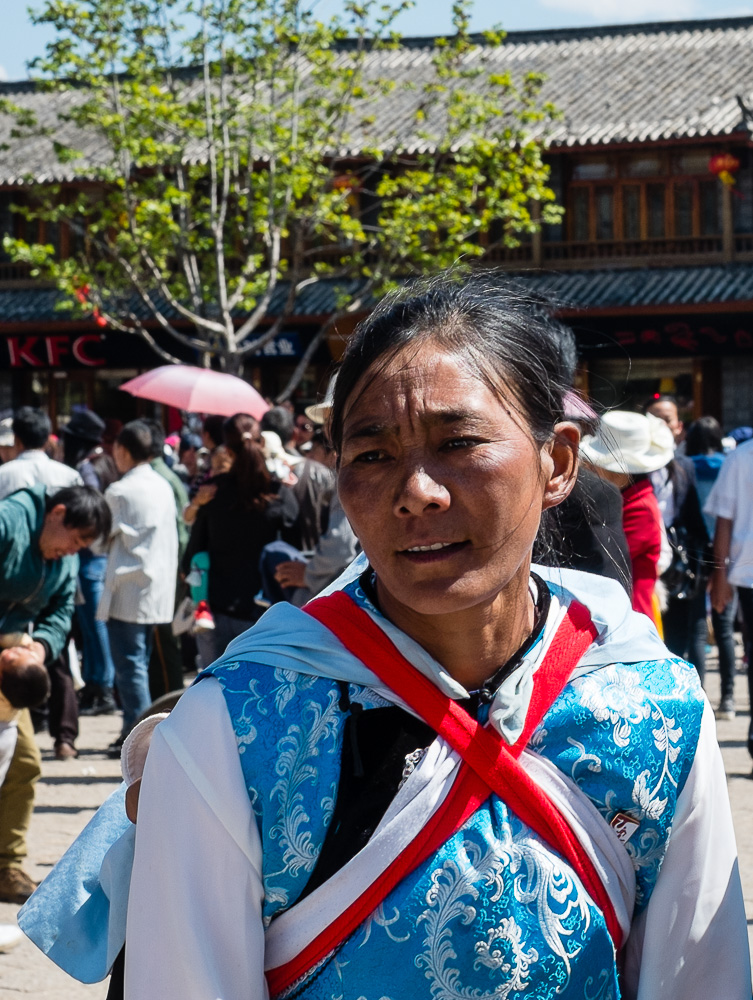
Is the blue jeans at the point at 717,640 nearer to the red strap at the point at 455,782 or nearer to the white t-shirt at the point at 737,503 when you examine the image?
the white t-shirt at the point at 737,503

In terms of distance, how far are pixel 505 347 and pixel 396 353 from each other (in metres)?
0.14

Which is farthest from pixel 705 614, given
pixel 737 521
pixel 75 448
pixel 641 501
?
pixel 75 448

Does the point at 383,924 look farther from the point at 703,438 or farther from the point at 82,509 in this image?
the point at 703,438

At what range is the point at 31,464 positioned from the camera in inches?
308

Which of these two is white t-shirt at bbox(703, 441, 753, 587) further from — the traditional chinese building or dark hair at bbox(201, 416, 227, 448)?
the traditional chinese building

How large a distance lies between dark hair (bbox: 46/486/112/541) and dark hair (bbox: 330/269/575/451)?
372cm

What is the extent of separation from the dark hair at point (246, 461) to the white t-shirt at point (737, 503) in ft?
6.96

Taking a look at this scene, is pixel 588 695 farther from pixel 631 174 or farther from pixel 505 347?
pixel 631 174

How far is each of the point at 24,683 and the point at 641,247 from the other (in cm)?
1870

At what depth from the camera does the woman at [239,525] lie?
6613mm

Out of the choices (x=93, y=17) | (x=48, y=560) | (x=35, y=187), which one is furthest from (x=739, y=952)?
(x=35, y=187)

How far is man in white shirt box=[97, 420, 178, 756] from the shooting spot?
7.25 meters

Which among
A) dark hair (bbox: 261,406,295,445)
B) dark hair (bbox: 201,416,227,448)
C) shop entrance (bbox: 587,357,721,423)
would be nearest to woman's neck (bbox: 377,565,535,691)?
dark hair (bbox: 201,416,227,448)

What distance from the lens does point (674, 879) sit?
1.63m
